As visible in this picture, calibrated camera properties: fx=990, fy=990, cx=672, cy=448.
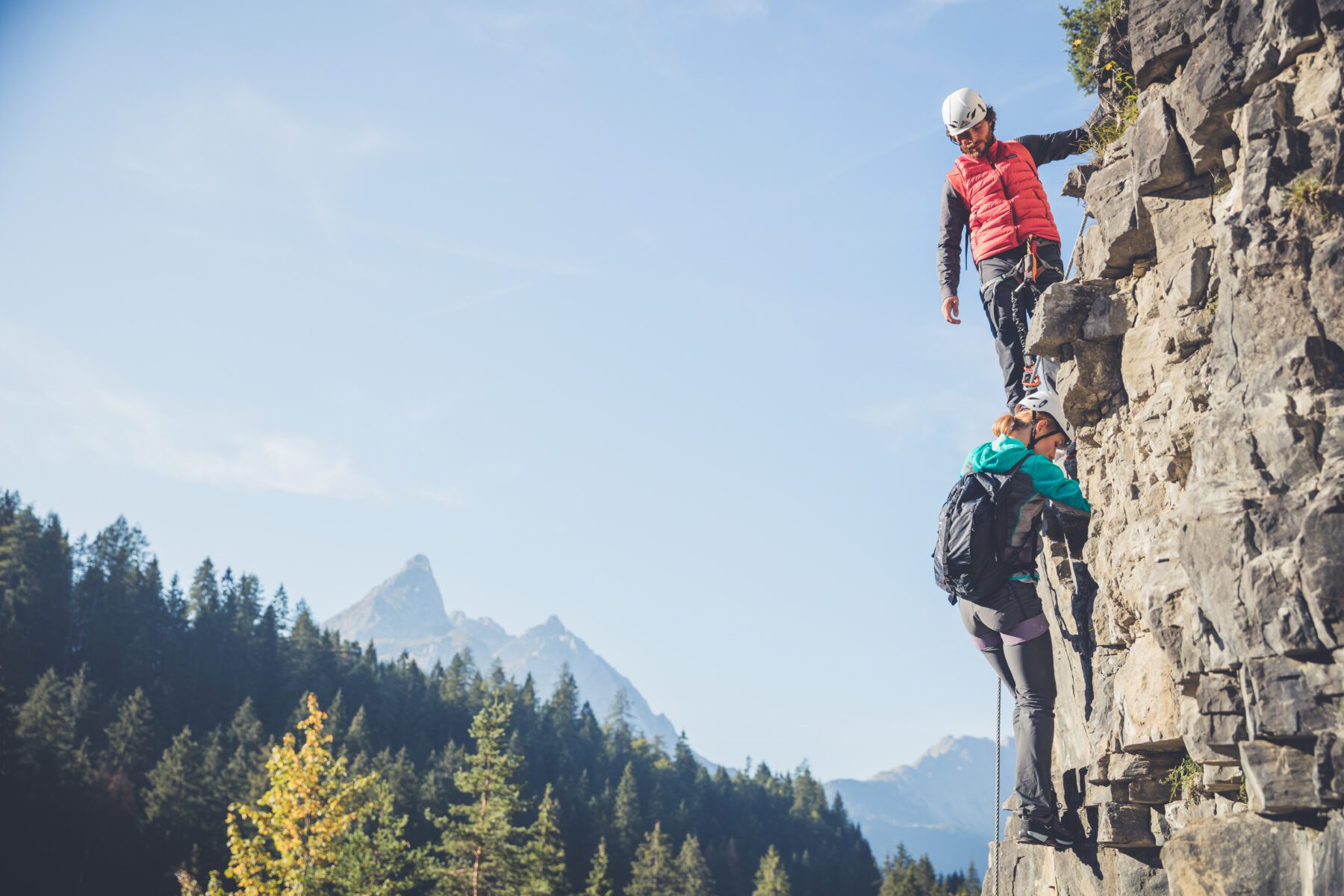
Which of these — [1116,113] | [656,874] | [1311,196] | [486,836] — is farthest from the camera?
[656,874]

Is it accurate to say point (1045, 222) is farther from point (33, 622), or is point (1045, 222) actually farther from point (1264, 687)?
point (33, 622)

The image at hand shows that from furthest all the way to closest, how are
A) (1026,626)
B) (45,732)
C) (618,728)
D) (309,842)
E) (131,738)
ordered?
(618,728), (131,738), (45,732), (309,842), (1026,626)

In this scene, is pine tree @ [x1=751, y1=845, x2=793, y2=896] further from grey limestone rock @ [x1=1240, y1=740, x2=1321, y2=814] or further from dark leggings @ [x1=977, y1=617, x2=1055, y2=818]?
grey limestone rock @ [x1=1240, y1=740, x2=1321, y2=814]

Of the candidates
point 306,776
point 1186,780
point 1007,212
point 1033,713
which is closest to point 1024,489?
point 1033,713

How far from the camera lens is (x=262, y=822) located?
2578 centimetres

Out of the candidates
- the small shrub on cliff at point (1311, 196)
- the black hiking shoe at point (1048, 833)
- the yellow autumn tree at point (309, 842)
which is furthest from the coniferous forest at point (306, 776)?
the small shrub on cliff at point (1311, 196)

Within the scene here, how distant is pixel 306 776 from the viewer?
25.6 meters

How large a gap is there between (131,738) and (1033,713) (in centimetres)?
7678

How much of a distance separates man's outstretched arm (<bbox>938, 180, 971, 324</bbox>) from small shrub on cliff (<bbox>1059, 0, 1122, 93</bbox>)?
1996 mm

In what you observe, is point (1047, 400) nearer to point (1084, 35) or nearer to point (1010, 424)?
point (1010, 424)

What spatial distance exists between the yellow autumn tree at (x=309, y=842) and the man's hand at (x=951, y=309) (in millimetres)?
19924

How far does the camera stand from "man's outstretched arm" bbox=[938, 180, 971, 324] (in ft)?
35.8

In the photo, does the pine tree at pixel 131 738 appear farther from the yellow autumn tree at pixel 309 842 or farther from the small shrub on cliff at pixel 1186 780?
the small shrub on cliff at pixel 1186 780

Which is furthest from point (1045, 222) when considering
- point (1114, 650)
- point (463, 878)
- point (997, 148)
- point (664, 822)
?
point (664, 822)
